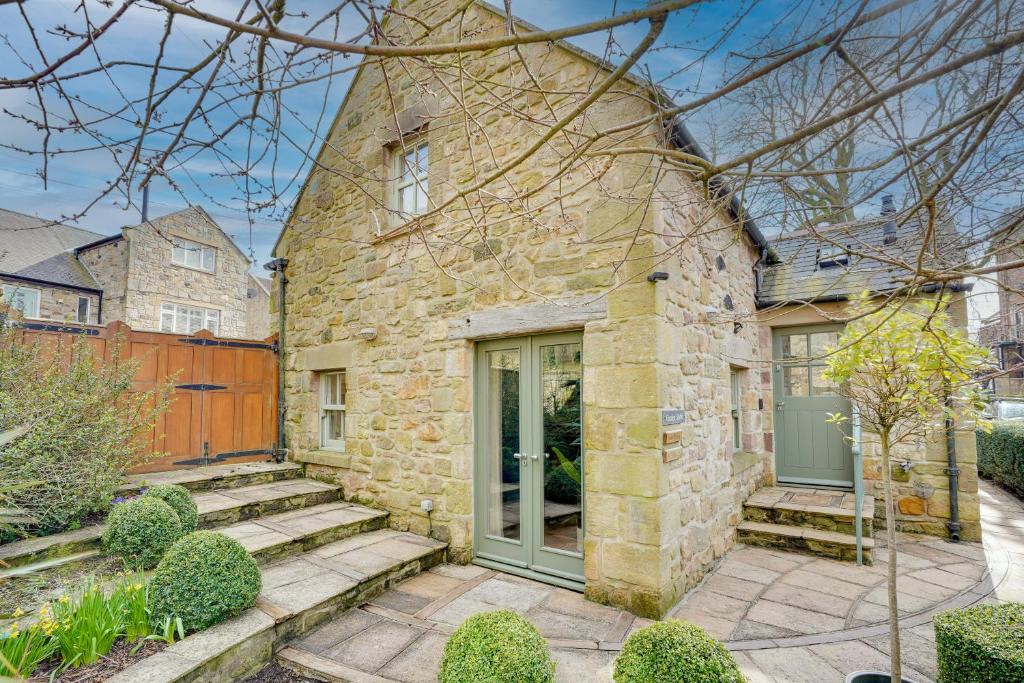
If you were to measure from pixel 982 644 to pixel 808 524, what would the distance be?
3185mm

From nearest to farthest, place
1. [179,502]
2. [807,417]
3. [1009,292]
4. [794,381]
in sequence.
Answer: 1. [1009,292]
2. [179,502]
3. [807,417]
4. [794,381]

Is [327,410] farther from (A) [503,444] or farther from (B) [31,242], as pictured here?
(B) [31,242]

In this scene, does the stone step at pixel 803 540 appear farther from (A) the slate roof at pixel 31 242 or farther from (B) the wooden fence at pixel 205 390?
(A) the slate roof at pixel 31 242

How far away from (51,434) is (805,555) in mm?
6903

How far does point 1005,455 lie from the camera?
841 centimetres

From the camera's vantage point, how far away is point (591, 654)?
3.22 m

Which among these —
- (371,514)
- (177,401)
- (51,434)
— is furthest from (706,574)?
(177,401)

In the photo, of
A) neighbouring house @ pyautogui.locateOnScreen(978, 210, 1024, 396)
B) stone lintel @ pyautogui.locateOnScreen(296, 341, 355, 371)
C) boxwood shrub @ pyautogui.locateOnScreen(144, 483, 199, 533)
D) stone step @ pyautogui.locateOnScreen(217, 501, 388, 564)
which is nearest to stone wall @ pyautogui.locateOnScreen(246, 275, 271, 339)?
stone lintel @ pyautogui.locateOnScreen(296, 341, 355, 371)

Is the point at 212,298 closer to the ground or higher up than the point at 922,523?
higher up

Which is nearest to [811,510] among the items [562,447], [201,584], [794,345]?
[794,345]

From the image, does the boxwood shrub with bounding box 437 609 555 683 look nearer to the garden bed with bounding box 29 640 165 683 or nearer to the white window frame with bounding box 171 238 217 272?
the garden bed with bounding box 29 640 165 683

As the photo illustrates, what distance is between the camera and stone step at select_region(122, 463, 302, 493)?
5120 mm

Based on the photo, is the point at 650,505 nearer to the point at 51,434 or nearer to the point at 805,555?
the point at 805,555

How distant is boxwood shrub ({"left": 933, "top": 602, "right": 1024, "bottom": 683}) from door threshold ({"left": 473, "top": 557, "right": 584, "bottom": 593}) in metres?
2.32
